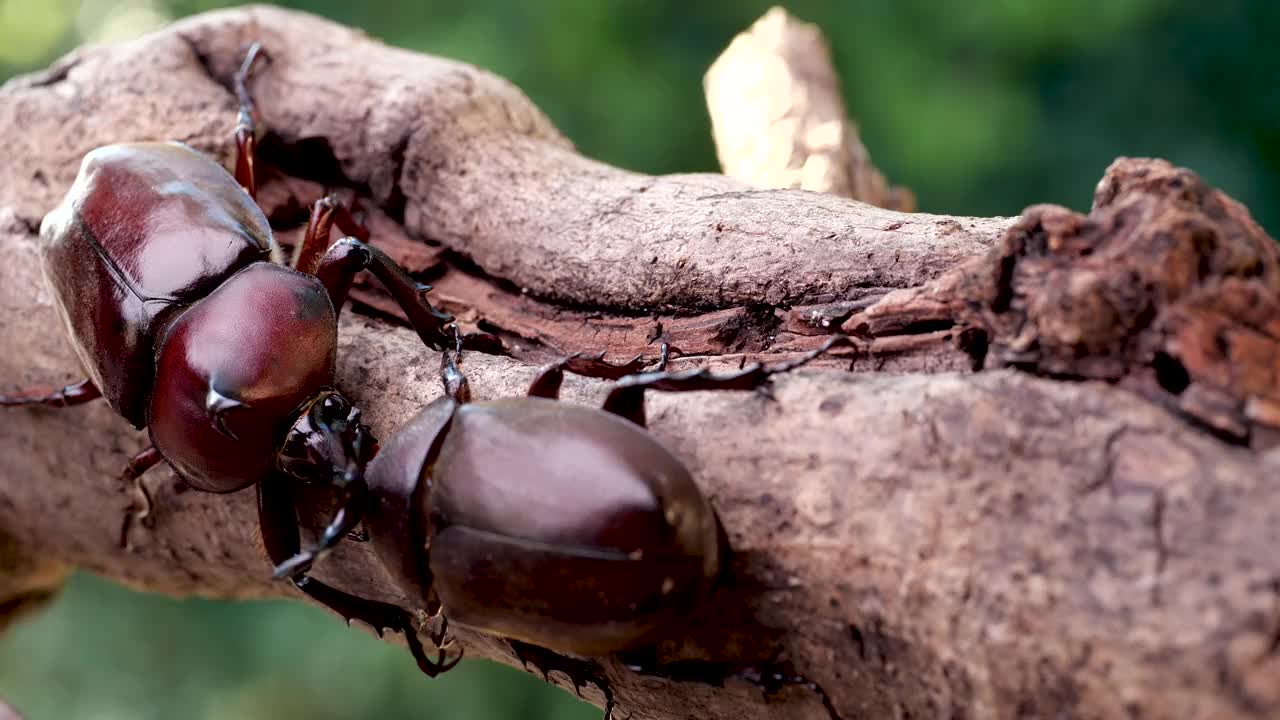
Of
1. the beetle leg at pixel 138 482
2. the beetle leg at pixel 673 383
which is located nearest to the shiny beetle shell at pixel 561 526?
the beetle leg at pixel 673 383

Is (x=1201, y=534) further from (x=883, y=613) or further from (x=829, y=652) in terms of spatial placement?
(x=829, y=652)

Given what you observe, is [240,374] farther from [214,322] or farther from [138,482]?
[138,482]

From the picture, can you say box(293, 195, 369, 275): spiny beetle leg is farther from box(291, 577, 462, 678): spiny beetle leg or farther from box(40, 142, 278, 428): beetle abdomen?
box(291, 577, 462, 678): spiny beetle leg

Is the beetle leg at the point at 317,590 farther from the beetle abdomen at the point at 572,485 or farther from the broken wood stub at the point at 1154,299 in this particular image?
the broken wood stub at the point at 1154,299

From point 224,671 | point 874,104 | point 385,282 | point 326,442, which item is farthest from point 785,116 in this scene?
point 224,671

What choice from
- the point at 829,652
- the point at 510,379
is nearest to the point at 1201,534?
the point at 829,652

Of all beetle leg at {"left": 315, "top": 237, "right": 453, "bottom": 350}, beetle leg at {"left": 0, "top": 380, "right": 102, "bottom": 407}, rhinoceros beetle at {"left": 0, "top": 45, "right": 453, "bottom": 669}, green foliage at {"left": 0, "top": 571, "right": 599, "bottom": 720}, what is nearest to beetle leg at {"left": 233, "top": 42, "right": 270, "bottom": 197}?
rhinoceros beetle at {"left": 0, "top": 45, "right": 453, "bottom": 669}
